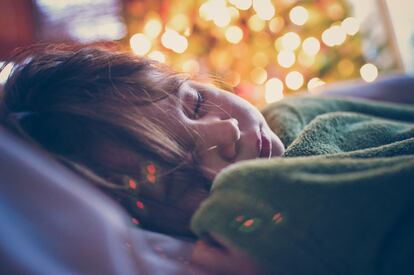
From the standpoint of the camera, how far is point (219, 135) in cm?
65

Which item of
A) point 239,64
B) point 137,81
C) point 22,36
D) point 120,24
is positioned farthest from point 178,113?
point 22,36

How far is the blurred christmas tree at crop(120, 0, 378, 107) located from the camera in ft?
5.73

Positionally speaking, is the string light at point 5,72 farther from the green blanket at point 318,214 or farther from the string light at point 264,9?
the string light at point 264,9

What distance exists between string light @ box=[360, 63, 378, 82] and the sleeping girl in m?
0.98

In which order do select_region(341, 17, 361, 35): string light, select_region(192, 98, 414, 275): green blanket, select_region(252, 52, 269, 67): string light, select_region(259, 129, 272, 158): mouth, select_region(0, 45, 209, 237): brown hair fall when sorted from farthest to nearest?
select_region(252, 52, 269, 67): string light
select_region(341, 17, 361, 35): string light
select_region(259, 129, 272, 158): mouth
select_region(0, 45, 209, 237): brown hair
select_region(192, 98, 414, 275): green blanket

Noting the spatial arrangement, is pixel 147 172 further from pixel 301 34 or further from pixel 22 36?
pixel 22 36

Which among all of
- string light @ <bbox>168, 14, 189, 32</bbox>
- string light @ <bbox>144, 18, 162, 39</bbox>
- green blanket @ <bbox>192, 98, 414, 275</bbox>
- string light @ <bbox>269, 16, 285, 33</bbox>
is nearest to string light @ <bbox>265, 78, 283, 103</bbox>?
string light @ <bbox>269, 16, 285, 33</bbox>

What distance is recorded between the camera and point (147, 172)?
61 centimetres

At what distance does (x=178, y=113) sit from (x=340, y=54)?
1.35 meters

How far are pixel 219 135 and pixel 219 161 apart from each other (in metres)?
0.05

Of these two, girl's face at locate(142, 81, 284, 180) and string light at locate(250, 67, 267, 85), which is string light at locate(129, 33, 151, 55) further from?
girl's face at locate(142, 81, 284, 180)

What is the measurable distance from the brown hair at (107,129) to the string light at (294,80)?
1.24m

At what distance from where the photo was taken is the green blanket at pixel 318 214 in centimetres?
44

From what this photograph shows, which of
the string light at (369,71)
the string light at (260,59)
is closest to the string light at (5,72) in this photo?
the string light at (260,59)
